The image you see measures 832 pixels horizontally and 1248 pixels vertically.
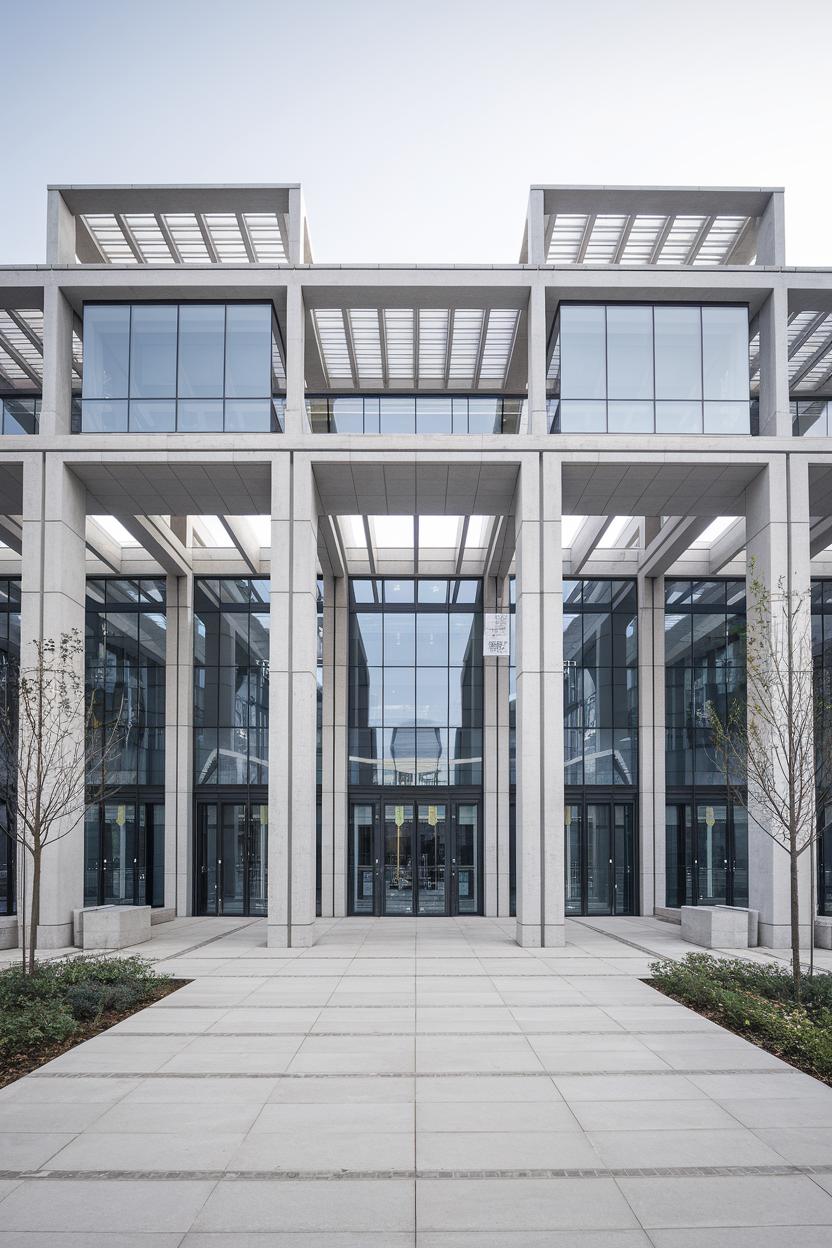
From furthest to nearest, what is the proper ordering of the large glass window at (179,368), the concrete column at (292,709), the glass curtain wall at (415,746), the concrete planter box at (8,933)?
the glass curtain wall at (415,746), the large glass window at (179,368), the concrete column at (292,709), the concrete planter box at (8,933)

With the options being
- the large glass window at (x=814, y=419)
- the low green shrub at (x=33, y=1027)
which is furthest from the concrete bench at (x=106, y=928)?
the large glass window at (x=814, y=419)

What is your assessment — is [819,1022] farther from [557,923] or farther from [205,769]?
[205,769]

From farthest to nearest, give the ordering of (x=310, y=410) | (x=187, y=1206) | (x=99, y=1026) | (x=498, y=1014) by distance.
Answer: (x=310, y=410) → (x=498, y=1014) → (x=99, y=1026) → (x=187, y=1206)

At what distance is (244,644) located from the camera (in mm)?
27516

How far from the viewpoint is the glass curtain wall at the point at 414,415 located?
2045 centimetres

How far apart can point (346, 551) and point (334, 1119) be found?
18.9m

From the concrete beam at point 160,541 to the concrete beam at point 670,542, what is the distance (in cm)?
1256

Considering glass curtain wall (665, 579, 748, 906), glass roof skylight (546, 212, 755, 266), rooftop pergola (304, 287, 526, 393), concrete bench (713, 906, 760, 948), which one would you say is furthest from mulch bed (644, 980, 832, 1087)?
glass roof skylight (546, 212, 755, 266)

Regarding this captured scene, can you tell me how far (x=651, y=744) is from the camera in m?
26.7

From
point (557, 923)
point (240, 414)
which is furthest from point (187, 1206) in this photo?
point (240, 414)

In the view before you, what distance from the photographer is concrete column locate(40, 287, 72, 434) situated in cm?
1989

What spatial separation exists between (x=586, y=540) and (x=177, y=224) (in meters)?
12.9

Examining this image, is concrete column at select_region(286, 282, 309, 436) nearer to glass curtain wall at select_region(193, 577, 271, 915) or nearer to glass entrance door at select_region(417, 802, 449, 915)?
glass curtain wall at select_region(193, 577, 271, 915)

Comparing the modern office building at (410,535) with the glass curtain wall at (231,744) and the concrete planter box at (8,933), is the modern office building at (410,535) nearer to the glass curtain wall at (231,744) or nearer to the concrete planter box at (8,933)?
the glass curtain wall at (231,744)
